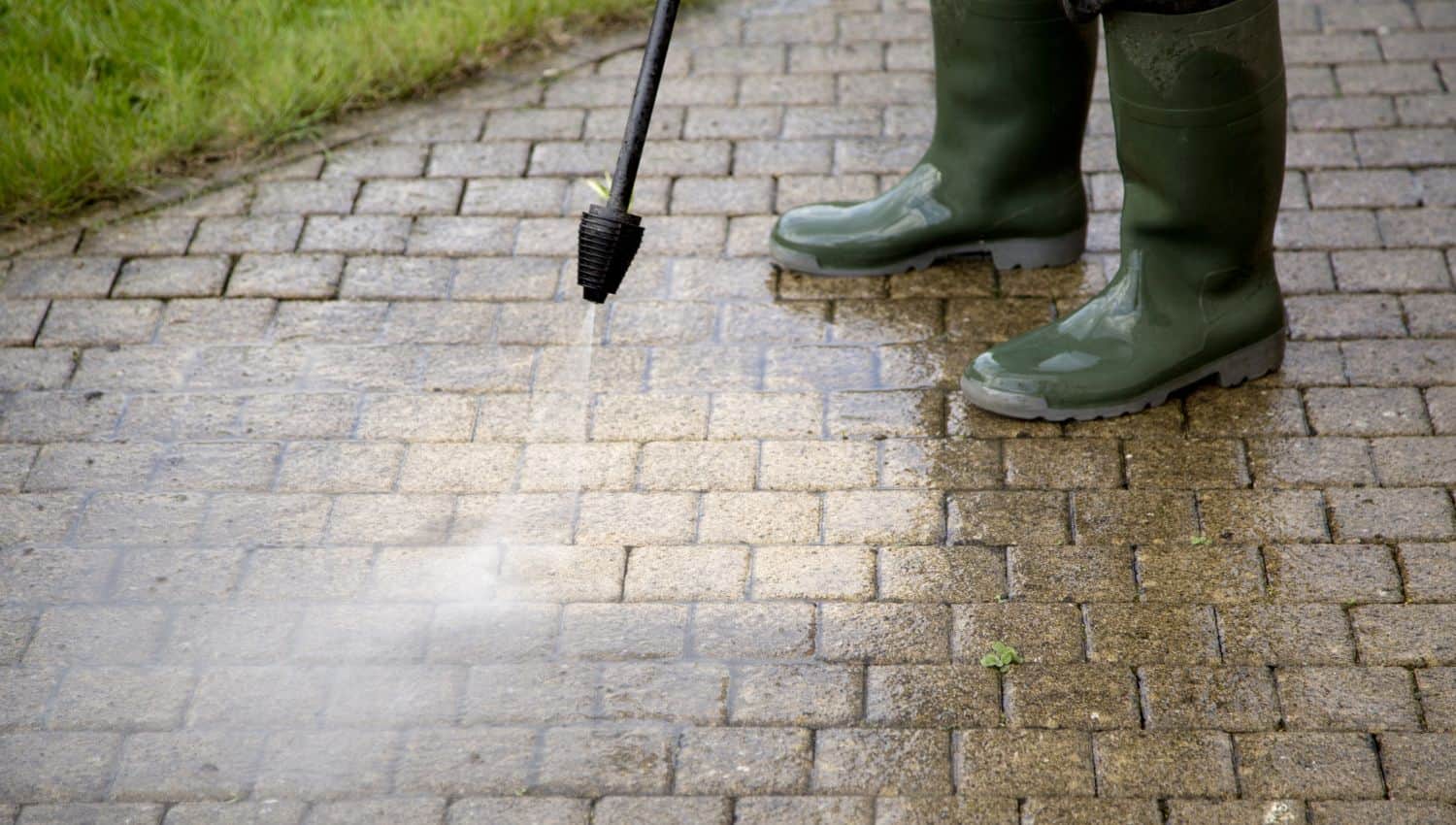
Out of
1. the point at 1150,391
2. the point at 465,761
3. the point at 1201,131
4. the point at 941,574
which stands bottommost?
the point at 1150,391

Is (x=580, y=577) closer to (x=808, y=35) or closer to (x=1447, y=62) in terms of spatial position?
(x=808, y=35)

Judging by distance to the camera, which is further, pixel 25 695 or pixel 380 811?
pixel 25 695

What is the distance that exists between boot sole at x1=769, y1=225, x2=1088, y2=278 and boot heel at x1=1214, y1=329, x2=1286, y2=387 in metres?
0.58

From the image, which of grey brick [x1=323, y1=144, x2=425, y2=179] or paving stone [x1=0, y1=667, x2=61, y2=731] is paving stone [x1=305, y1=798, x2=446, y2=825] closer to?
paving stone [x1=0, y1=667, x2=61, y2=731]

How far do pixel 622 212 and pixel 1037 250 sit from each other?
3.97 ft

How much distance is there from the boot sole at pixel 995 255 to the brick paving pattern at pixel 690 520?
5cm

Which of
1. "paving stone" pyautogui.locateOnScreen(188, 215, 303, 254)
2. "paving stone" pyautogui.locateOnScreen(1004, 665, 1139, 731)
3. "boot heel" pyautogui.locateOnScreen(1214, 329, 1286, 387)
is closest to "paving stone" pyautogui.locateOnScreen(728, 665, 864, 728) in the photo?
"paving stone" pyautogui.locateOnScreen(1004, 665, 1139, 731)

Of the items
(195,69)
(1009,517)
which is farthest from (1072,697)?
(195,69)

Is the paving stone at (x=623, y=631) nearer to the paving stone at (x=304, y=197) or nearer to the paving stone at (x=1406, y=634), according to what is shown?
the paving stone at (x=1406, y=634)

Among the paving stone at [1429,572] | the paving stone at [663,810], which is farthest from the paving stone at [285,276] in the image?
the paving stone at [1429,572]

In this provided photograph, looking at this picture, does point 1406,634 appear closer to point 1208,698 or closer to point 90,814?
point 1208,698

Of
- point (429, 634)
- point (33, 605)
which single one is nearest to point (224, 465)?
point (33, 605)

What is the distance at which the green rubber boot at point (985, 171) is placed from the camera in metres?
3.46

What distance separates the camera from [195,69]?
15.0ft
